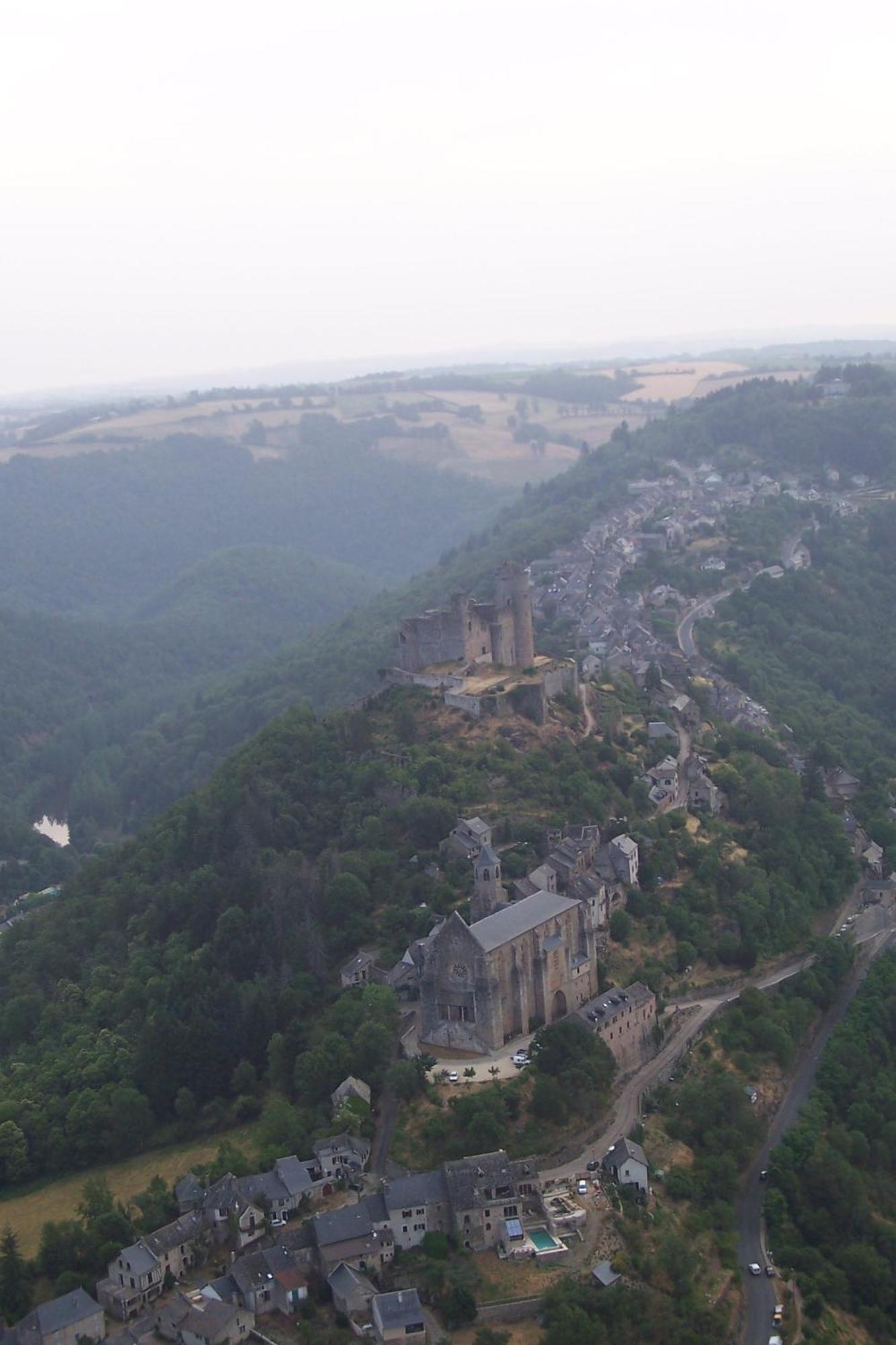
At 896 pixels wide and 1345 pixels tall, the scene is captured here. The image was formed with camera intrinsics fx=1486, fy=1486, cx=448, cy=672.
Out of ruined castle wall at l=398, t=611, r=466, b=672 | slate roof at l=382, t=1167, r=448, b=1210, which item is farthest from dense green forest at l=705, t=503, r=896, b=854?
slate roof at l=382, t=1167, r=448, b=1210

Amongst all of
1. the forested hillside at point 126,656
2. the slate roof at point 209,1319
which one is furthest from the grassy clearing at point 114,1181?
the forested hillside at point 126,656

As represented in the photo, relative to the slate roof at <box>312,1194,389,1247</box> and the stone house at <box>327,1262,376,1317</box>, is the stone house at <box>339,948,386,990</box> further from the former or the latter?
the stone house at <box>327,1262,376,1317</box>

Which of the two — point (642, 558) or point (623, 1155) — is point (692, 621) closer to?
point (642, 558)

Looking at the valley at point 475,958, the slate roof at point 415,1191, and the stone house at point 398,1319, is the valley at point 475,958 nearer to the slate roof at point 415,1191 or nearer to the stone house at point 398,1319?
the slate roof at point 415,1191

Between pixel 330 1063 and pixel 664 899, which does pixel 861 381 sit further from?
pixel 330 1063

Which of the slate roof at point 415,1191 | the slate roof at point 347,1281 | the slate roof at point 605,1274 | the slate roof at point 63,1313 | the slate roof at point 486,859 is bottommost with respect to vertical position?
the slate roof at point 605,1274

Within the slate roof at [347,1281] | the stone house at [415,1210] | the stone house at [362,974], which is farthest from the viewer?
the stone house at [362,974]

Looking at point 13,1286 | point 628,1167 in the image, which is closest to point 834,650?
point 628,1167
